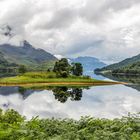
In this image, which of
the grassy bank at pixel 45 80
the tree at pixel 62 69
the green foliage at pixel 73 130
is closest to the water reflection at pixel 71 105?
the green foliage at pixel 73 130

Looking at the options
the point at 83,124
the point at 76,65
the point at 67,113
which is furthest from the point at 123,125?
the point at 76,65

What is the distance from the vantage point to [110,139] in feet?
45.2

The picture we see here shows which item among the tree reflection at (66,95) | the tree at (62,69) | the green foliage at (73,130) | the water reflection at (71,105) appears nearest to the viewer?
the green foliage at (73,130)

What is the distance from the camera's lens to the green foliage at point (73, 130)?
46.5 feet

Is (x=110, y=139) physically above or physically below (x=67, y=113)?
above

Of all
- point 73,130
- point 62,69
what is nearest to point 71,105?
point 73,130

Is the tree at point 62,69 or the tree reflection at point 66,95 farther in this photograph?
the tree at point 62,69

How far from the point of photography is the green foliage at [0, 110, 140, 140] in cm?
1419

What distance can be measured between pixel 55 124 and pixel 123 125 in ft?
12.4

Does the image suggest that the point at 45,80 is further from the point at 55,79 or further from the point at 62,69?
the point at 62,69

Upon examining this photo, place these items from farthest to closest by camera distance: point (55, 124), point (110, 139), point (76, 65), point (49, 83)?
point (76, 65) < point (49, 83) < point (55, 124) < point (110, 139)

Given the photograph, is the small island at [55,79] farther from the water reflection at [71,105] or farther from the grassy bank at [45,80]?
the water reflection at [71,105]

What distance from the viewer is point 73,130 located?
57.0 feet

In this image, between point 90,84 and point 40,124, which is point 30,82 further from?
point 40,124
